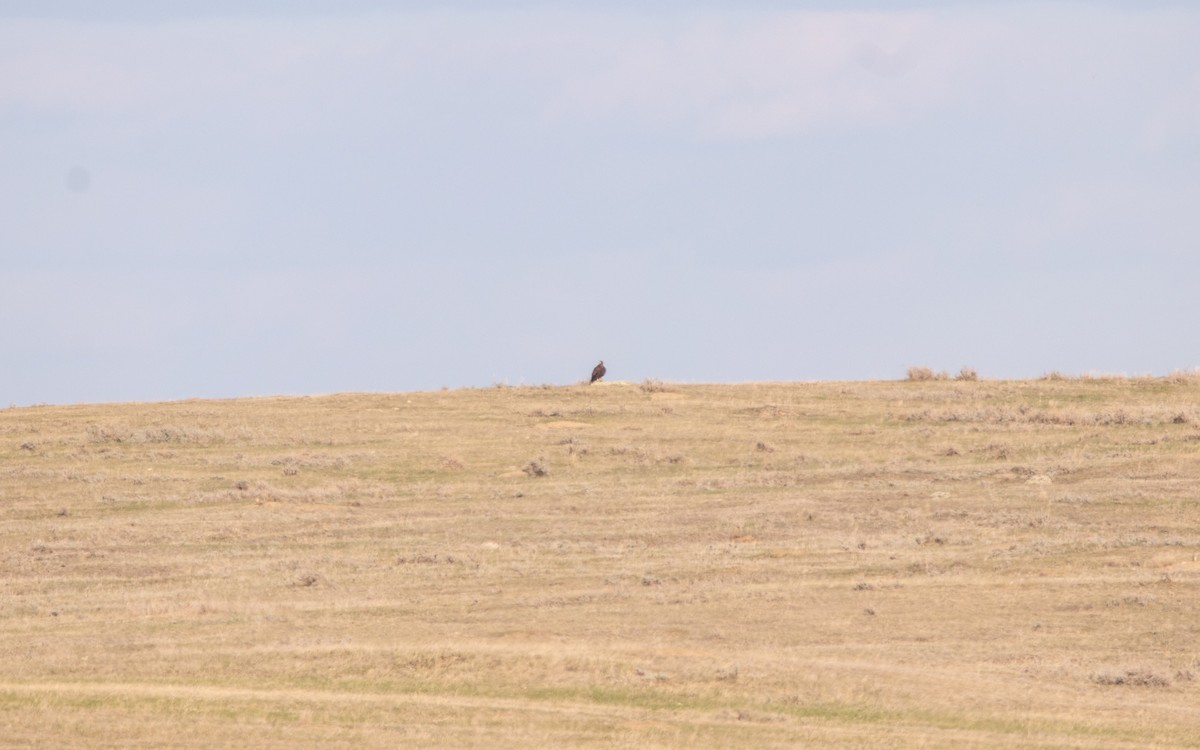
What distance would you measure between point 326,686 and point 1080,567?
14.3 m

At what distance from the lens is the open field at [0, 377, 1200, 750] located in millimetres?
20703

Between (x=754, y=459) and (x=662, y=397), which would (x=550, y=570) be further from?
(x=662, y=397)

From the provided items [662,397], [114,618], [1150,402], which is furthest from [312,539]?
[1150,402]

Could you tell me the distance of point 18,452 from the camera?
45.0 m

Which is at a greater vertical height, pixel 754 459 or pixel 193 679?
pixel 754 459

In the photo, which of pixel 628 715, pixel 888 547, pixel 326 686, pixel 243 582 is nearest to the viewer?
pixel 628 715

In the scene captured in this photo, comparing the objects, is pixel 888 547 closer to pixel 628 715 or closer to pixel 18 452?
pixel 628 715

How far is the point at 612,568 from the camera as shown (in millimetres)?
30500

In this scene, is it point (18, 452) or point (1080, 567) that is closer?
point (1080, 567)

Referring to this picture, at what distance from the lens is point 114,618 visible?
2667 centimetres

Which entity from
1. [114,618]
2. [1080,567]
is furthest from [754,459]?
[114,618]

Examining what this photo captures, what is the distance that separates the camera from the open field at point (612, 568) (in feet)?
67.9

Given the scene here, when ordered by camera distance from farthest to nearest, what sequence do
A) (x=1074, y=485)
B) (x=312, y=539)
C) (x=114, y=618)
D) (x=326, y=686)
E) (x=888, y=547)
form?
(x=1074, y=485)
(x=312, y=539)
(x=888, y=547)
(x=114, y=618)
(x=326, y=686)

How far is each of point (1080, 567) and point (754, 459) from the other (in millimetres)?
13811
